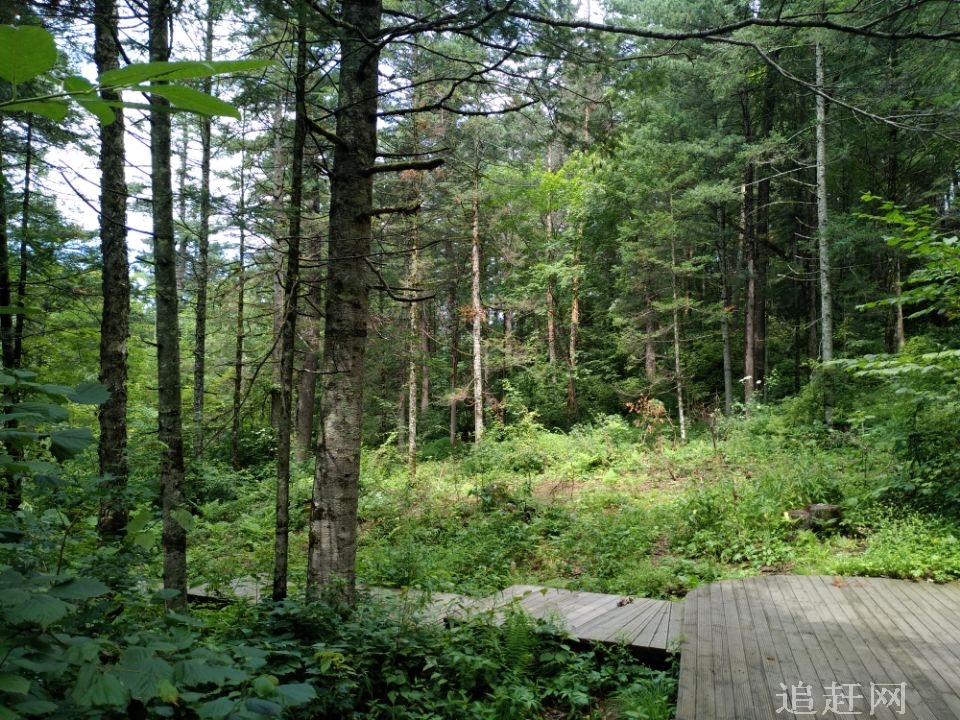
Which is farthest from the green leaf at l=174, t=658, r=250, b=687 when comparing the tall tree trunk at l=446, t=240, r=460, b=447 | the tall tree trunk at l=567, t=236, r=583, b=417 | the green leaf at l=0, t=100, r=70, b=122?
the tall tree trunk at l=567, t=236, r=583, b=417

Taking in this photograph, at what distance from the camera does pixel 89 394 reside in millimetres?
1127

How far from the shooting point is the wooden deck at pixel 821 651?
9.93 feet

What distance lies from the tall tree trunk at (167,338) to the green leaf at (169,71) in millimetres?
4143

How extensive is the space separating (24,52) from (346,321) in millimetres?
3745

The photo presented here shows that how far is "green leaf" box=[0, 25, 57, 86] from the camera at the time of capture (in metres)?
0.60

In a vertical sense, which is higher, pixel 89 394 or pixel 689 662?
pixel 89 394

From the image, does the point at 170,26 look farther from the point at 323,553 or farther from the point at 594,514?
the point at 594,514

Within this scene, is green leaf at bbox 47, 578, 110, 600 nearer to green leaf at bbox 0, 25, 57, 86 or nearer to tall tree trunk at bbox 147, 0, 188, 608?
green leaf at bbox 0, 25, 57, 86

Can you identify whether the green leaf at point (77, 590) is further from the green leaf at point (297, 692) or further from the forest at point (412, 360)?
the green leaf at point (297, 692)

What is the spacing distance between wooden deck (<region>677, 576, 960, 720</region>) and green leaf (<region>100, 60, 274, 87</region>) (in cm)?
359

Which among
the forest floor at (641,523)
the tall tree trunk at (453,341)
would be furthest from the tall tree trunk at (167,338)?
the tall tree trunk at (453,341)

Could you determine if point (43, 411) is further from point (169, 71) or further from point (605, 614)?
point (605, 614)

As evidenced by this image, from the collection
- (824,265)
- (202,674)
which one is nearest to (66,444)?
(202,674)

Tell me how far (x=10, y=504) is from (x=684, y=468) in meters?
11.1
